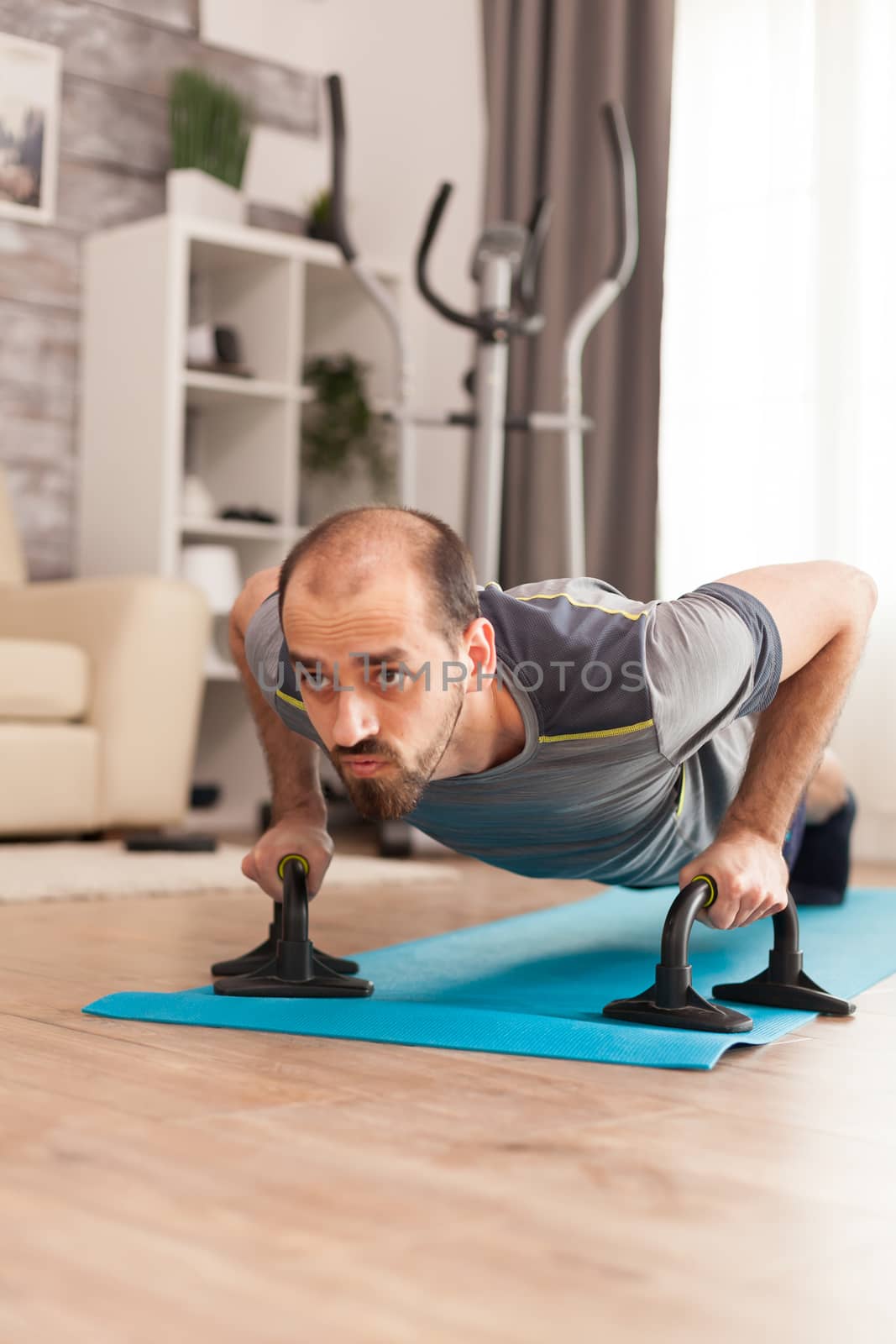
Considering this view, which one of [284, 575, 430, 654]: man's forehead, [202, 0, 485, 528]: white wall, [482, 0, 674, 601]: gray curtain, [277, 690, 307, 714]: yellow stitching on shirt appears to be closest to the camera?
[284, 575, 430, 654]: man's forehead

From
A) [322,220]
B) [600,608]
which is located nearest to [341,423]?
[322,220]

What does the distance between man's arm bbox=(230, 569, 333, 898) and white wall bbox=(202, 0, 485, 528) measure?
2.73 metres

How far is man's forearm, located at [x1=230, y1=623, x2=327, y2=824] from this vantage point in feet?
5.28

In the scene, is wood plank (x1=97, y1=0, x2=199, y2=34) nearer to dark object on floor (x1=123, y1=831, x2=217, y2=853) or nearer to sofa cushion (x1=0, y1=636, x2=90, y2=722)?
sofa cushion (x1=0, y1=636, x2=90, y2=722)

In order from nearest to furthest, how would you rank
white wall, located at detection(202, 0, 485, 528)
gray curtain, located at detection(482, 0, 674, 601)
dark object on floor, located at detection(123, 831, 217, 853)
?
1. dark object on floor, located at detection(123, 831, 217, 853)
2. gray curtain, located at detection(482, 0, 674, 601)
3. white wall, located at detection(202, 0, 485, 528)

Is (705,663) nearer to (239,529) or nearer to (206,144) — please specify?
(239,529)

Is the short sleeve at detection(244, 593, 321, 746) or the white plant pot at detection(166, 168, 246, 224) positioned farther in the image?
the white plant pot at detection(166, 168, 246, 224)

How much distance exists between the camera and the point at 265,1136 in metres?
0.98

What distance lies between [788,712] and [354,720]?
52 cm

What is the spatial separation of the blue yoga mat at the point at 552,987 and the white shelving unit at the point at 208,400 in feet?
6.71

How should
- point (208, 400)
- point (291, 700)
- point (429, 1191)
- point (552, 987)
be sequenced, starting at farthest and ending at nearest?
point (208, 400)
point (552, 987)
point (291, 700)
point (429, 1191)

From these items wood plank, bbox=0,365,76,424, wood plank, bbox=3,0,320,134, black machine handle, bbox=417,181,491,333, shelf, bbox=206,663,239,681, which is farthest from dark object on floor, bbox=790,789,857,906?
wood plank, bbox=3,0,320,134

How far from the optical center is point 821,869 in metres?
2.36

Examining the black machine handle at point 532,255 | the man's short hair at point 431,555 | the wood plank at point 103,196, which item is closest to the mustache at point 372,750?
the man's short hair at point 431,555
